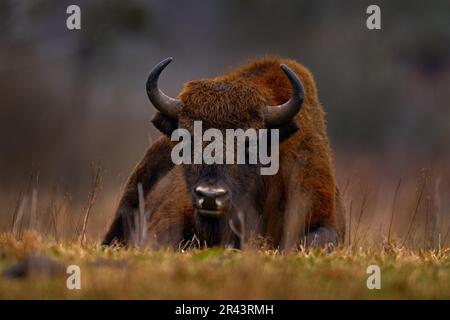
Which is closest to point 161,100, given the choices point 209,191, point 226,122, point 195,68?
point 226,122

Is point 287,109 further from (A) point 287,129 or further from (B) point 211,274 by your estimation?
(B) point 211,274

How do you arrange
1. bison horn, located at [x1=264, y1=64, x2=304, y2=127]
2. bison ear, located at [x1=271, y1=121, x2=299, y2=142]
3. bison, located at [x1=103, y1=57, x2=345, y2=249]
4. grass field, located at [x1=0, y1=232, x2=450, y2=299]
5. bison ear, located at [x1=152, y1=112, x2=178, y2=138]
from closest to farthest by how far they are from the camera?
grass field, located at [x1=0, y1=232, x2=450, y2=299] → bison, located at [x1=103, y1=57, x2=345, y2=249] → bison horn, located at [x1=264, y1=64, x2=304, y2=127] → bison ear, located at [x1=271, y1=121, x2=299, y2=142] → bison ear, located at [x1=152, y1=112, x2=178, y2=138]

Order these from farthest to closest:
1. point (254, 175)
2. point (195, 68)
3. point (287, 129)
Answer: point (195, 68) → point (287, 129) → point (254, 175)

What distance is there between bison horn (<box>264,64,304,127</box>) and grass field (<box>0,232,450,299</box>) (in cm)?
217

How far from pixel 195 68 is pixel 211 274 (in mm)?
32770

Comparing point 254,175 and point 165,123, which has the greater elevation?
point 165,123

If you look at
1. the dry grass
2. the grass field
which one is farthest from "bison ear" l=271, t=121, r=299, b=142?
the grass field

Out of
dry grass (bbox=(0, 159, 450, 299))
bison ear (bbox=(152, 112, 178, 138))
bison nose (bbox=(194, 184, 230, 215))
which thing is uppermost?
bison ear (bbox=(152, 112, 178, 138))

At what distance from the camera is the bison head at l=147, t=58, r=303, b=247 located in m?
11.2

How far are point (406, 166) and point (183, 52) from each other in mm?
12126

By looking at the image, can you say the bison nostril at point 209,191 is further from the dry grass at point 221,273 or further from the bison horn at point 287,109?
the bison horn at point 287,109

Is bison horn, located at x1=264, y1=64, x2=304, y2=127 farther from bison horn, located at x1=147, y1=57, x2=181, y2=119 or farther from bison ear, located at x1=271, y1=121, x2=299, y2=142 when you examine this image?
bison horn, located at x1=147, y1=57, x2=181, y2=119

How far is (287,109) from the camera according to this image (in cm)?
1185

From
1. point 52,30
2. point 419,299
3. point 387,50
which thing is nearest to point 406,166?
point 387,50
